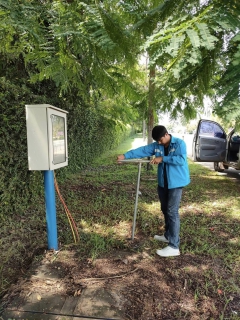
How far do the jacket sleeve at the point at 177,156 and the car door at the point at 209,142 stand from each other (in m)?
4.54

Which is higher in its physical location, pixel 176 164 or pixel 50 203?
pixel 176 164

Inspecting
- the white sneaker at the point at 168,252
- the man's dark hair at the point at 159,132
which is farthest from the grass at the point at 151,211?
the man's dark hair at the point at 159,132

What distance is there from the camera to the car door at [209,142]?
715 centimetres

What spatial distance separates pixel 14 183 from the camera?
3914mm

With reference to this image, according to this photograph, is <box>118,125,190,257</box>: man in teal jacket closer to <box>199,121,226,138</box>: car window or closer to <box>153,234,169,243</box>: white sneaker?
<box>153,234,169,243</box>: white sneaker

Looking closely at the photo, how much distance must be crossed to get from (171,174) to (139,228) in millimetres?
1418

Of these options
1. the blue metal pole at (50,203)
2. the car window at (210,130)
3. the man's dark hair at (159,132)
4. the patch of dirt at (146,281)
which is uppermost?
the car window at (210,130)

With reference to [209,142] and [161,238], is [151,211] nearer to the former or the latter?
[161,238]

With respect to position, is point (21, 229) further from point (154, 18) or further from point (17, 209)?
point (154, 18)

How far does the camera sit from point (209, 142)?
718cm

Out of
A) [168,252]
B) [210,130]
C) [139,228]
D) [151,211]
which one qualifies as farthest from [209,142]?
[168,252]

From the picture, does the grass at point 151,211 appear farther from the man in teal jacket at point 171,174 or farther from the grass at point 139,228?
the man in teal jacket at point 171,174

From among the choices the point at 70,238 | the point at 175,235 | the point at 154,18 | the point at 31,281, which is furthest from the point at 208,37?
the point at 70,238

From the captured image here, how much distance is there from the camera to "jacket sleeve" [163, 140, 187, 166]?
289 cm
